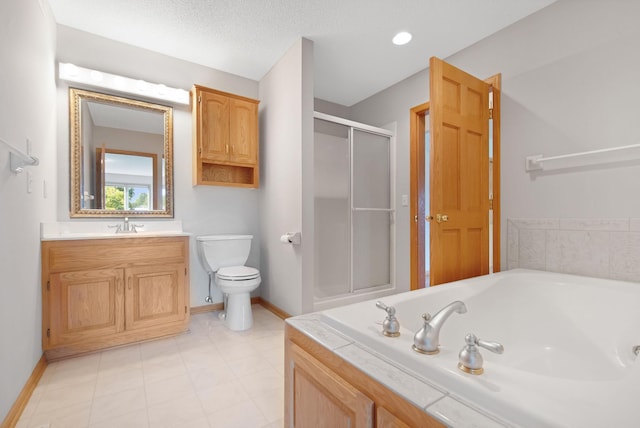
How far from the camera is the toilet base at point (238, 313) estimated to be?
2371 mm

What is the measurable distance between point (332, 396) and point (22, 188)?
6.13ft

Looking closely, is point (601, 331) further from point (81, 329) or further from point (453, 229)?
point (81, 329)

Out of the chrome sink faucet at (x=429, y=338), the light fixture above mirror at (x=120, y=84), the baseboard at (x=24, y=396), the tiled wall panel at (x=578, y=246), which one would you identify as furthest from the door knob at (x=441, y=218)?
the light fixture above mirror at (x=120, y=84)

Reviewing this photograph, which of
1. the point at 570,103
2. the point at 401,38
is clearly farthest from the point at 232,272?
the point at 570,103

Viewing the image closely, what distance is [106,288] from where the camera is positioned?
1973mm

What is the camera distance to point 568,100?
6.00 feet

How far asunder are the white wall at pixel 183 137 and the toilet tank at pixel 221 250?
242mm

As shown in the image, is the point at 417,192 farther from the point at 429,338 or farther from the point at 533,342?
the point at 429,338

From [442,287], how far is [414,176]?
65.8 inches

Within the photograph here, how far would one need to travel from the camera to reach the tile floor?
52.4 inches

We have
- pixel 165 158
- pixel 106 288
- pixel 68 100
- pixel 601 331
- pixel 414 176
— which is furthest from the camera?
pixel 414 176

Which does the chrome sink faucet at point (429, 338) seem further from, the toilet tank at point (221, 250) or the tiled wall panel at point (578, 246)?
the toilet tank at point (221, 250)

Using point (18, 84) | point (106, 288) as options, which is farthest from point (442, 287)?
A: point (18, 84)

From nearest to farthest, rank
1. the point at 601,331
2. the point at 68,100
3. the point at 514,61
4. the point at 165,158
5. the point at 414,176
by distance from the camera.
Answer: the point at 601,331 → the point at 514,61 → the point at 68,100 → the point at 165,158 → the point at 414,176
